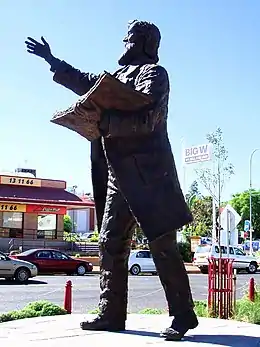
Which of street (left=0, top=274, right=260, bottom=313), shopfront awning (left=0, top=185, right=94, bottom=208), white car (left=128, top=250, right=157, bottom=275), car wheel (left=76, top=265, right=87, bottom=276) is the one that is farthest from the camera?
shopfront awning (left=0, top=185, right=94, bottom=208)

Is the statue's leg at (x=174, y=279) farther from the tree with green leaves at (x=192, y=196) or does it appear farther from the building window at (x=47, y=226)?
the building window at (x=47, y=226)

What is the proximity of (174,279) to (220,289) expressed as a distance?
13.6 feet

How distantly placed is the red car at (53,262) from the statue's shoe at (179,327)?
798 inches

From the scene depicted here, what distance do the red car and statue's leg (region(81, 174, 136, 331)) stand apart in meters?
19.8

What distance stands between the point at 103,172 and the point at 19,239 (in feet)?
96.3

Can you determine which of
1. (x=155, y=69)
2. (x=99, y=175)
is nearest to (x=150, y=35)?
(x=155, y=69)

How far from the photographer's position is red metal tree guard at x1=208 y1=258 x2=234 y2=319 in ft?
30.0

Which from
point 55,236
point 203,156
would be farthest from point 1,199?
point 203,156

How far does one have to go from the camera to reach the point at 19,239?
34312mm

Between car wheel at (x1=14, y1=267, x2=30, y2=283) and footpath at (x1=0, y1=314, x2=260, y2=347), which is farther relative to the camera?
car wheel at (x1=14, y1=267, x2=30, y2=283)

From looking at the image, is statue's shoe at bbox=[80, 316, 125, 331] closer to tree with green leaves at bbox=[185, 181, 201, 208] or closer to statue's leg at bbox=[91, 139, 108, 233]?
statue's leg at bbox=[91, 139, 108, 233]

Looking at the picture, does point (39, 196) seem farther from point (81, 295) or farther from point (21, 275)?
point (81, 295)

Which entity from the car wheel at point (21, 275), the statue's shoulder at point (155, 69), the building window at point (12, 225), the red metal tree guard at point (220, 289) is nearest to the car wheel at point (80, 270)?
the car wheel at point (21, 275)

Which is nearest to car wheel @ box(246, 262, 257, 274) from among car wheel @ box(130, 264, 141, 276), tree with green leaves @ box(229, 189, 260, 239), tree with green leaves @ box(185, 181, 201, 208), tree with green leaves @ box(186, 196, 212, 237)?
tree with green leaves @ box(185, 181, 201, 208)
